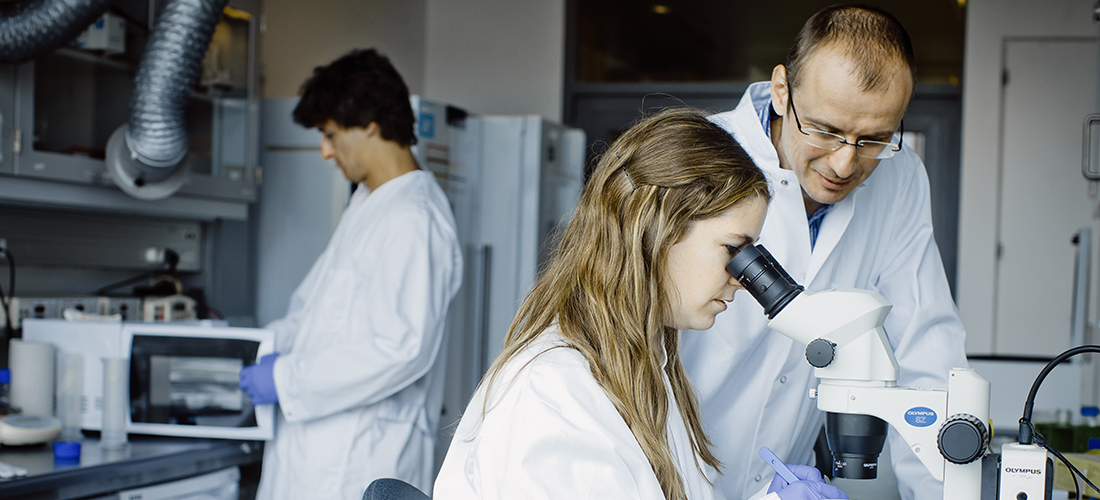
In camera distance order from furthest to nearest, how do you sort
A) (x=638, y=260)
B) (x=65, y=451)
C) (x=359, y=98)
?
(x=359, y=98) < (x=65, y=451) < (x=638, y=260)

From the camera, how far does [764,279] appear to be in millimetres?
936

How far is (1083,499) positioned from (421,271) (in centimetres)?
129

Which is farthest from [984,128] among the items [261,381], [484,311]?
[261,381]

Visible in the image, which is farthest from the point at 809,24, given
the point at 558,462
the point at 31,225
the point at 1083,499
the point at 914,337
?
the point at 31,225

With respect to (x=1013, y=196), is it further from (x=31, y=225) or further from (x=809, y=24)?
(x=31, y=225)

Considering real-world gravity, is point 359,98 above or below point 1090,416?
above

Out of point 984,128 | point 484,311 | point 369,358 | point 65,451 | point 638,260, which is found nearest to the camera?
point 638,260

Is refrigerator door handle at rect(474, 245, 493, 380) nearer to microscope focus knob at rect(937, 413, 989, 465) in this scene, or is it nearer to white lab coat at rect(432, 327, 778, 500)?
white lab coat at rect(432, 327, 778, 500)

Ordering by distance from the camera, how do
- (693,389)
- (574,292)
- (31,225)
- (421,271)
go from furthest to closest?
(31,225)
(421,271)
(693,389)
(574,292)

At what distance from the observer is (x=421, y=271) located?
1.98m

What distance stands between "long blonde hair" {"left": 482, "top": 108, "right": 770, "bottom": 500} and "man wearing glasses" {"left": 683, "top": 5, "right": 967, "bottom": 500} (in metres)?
0.24

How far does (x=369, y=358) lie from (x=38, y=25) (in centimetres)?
96

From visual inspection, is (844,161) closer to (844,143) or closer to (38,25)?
(844,143)

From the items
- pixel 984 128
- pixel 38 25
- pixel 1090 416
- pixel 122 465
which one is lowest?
pixel 122 465
